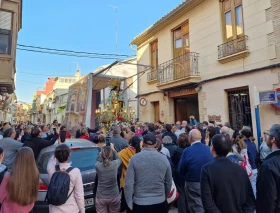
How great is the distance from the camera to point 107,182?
134 inches

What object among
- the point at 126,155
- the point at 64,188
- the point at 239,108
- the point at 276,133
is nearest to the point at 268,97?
the point at 239,108

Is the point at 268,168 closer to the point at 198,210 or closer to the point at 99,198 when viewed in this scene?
the point at 198,210

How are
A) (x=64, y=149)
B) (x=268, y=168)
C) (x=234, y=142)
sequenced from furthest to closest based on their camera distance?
(x=234, y=142), (x=64, y=149), (x=268, y=168)

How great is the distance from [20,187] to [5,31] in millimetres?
9879

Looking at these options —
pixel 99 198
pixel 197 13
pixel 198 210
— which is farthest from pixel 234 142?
pixel 197 13

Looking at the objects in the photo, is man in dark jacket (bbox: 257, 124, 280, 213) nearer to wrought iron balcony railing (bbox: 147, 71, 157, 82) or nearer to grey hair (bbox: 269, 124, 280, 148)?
grey hair (bbox: 269, 124, 280, 148)

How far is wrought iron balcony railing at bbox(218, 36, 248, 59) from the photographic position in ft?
26.4

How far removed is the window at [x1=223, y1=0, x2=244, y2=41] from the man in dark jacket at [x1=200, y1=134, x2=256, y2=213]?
752 centimetres

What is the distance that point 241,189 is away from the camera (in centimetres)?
221

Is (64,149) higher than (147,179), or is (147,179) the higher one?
(64,149)

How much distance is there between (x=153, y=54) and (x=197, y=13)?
422 centimetres

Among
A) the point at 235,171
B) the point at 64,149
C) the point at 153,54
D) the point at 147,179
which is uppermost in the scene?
the point at 153,54

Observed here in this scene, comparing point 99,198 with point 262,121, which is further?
point 262,121

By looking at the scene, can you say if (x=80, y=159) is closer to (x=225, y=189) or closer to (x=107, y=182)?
(x=107, y=182)
